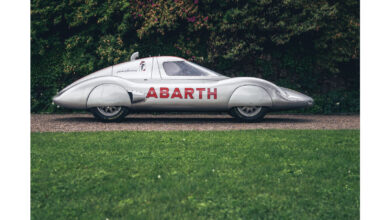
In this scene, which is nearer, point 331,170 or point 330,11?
point 331,170

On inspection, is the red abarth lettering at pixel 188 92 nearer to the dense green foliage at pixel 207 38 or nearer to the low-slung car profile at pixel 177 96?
the low-slung car profile at pixel 177 96

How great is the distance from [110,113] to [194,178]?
5015 millimetres

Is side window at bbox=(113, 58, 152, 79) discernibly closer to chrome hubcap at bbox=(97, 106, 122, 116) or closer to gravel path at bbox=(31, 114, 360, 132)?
chrome hubcap at bbox=(97, 106, 122, 116)

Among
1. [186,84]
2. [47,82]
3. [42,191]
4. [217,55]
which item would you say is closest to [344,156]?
[42,191]

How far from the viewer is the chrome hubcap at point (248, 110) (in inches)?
328

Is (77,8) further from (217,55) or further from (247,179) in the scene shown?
(247,179)

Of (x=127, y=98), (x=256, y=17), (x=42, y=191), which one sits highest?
(x=256, y=17)

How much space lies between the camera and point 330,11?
33.9ft

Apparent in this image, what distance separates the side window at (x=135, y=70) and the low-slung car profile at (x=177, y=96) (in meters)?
0.17

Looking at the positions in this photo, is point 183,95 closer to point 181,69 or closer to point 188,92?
point 188,92

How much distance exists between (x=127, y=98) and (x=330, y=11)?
5936 mm

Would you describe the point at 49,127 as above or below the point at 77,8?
below

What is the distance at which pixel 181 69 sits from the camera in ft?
27.9

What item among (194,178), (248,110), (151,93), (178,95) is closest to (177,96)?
(178,95)
